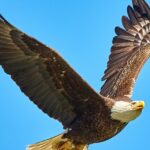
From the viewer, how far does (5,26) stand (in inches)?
410

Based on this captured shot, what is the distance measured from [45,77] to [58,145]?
3.53 ft

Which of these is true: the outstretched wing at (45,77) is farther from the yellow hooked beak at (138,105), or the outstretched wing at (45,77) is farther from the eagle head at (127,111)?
the yellow hooked beak at (138,105)

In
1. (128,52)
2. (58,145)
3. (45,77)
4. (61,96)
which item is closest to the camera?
(45,77)

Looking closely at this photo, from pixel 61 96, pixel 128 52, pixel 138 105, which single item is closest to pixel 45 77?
pixel 61 96

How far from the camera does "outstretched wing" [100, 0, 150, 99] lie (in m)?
12.3

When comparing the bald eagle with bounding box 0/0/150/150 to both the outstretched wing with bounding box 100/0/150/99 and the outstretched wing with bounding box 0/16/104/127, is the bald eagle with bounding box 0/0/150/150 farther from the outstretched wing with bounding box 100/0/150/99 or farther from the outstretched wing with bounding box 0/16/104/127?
the outstretched wing with bounding box 100/0/150/99

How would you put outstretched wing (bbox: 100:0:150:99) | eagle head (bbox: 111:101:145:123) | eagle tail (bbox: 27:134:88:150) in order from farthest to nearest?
outstretched wing (bbox: 100:0:150:99) → eagle tail (bbox: 27:134:88:150) → eagle head (bbox: 111:101:145:123)

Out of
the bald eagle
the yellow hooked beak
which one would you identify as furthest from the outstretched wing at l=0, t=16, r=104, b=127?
the yellow hooked beak

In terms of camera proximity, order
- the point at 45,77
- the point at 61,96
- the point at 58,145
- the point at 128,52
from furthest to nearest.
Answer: the point at 128,52, the point at 58,145, the point at 61,96, the point at 45,77

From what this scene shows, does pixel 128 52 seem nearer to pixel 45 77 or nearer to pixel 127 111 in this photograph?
pixel 127 111

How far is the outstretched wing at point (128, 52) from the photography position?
12.3m

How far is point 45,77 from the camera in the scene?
10.8 m

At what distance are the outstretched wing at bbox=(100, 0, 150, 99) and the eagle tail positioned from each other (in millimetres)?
1080

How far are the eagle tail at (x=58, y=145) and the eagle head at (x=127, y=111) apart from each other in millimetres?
733
